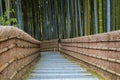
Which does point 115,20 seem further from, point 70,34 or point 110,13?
Answer: point 70,34

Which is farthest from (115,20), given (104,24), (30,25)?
(30,25)

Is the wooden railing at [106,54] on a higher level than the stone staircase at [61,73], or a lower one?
higher

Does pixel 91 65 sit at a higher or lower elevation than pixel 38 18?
lower

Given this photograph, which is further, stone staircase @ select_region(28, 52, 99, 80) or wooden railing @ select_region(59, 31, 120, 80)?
stone staircase @ select_region(28, 52, 99, 80)

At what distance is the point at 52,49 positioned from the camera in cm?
1761

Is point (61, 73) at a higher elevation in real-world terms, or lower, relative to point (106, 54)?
lower

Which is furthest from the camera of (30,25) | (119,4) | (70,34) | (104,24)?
(30,25)

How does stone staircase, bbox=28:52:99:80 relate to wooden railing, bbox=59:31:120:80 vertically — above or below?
below

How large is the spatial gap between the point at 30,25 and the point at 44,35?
4.78 ft

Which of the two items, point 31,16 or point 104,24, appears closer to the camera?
point 104,24

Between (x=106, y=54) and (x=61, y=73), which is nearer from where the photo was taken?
(x=106, y=54)

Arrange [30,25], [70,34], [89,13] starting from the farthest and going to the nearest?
[30,25] < [70,34] < [89,13]

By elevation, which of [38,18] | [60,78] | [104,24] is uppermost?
[38,18]

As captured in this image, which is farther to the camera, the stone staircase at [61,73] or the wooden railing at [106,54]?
the stone staircase at [61,73]
